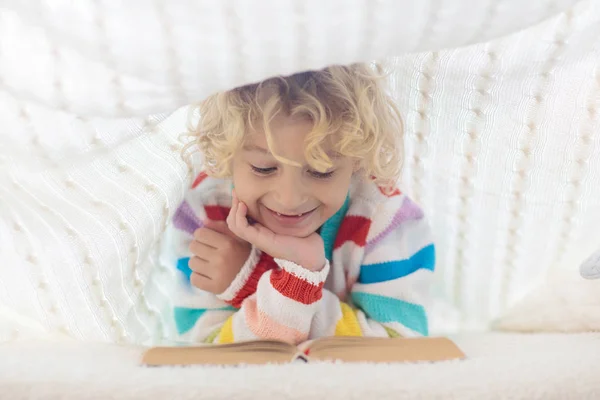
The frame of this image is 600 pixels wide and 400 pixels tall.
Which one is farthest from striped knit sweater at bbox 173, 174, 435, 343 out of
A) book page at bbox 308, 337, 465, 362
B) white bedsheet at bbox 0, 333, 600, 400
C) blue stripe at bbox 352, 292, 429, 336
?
white bedsheet at bbox 0, 333, 600, 400

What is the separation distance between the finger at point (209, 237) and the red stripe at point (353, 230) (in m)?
0.18

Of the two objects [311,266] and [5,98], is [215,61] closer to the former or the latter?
[5,98]

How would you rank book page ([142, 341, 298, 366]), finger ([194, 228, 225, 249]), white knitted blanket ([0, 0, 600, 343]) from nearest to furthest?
white knitted blanket ([0, 0, 600, 343]), book page ([142, 341, 298, 366]), finger ([194, 228, 225, 249])

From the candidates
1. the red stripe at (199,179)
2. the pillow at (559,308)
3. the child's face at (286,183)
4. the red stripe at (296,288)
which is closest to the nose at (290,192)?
the child's face at (286,183)

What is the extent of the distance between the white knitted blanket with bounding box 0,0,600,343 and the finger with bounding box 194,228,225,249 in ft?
0.21

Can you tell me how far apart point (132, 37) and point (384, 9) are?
20 centimetres

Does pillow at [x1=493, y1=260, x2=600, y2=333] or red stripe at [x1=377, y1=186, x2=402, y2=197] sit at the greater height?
red stripe at [x1=377, y1=186, x2=402, y2=197]

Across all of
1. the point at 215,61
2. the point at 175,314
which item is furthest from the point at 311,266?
the point at 215,61

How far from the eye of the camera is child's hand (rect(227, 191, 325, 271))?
0.83 metres

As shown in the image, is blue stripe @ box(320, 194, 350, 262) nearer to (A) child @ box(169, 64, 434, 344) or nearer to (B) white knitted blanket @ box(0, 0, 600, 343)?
(A) child @ box(169, 64, 434, 344)

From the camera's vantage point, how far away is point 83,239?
0.80 meters

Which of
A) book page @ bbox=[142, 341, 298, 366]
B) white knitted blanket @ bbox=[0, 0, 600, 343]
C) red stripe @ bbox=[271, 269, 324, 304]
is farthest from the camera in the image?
red stripe @ bbox=[271, 269, 324, 304]

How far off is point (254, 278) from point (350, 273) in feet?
0.49

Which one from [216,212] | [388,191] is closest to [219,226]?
[216,212]
